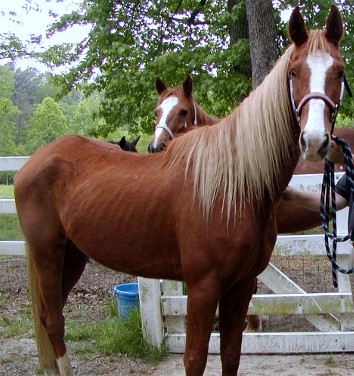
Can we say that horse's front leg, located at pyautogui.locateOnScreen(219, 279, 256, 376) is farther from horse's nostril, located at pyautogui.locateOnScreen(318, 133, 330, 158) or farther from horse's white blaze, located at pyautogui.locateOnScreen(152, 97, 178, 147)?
horse's white blaze, located at pyautogui.locateOnScreen(152, 97, 178, 147)

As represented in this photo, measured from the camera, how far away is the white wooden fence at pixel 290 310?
13.5ft

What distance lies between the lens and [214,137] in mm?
2748

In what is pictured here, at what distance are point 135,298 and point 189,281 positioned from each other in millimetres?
2136

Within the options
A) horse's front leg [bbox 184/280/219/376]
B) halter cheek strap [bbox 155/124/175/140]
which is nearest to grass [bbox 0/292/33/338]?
halter cheek strap [bbox 155/124/175/140]

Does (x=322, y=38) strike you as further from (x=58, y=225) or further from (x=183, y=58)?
(x=183, y=58)

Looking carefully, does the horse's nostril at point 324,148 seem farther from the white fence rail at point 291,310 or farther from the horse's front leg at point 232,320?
the white fence rail at point 291,310

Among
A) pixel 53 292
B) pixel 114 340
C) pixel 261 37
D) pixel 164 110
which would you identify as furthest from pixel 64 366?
pixel 261 37

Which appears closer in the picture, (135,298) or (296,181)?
(296,181)

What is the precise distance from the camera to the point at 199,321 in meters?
2.58

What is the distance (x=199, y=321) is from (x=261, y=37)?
5.81 metres

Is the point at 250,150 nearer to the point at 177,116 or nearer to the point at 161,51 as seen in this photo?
the point at 177,116

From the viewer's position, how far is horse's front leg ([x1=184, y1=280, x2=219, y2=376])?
8.35 feet

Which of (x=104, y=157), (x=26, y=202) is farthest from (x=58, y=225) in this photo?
(x=104, y=157)

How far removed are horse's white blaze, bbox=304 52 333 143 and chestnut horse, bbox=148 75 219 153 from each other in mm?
2377
